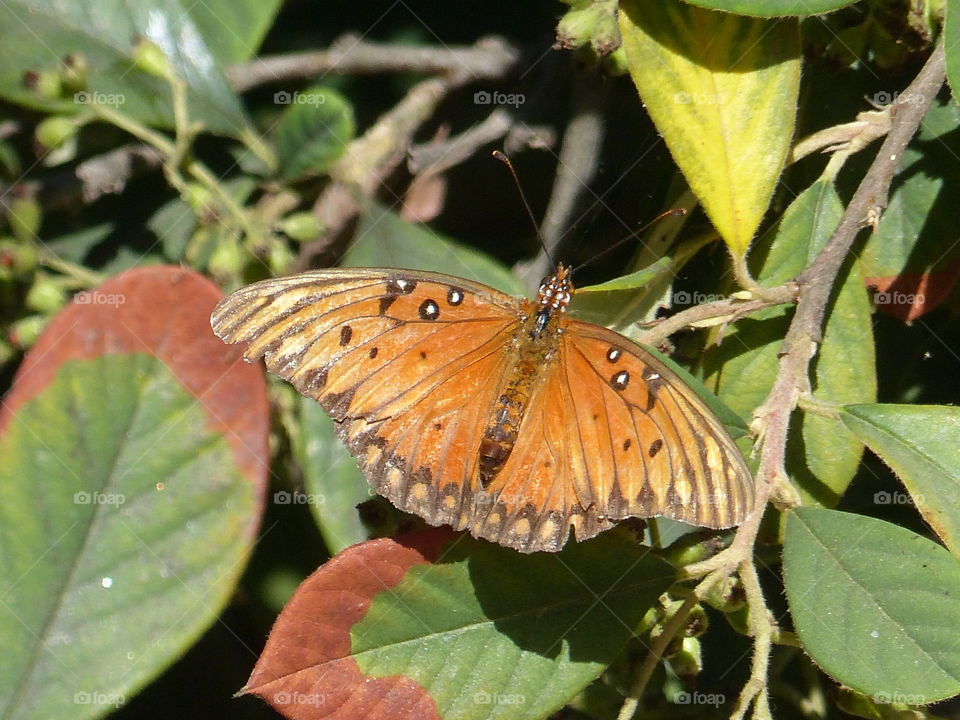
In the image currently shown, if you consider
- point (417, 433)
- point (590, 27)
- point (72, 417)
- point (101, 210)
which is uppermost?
point (101, 210)

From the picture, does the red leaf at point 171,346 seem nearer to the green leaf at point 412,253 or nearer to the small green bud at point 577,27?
the green leaf at point 412,253

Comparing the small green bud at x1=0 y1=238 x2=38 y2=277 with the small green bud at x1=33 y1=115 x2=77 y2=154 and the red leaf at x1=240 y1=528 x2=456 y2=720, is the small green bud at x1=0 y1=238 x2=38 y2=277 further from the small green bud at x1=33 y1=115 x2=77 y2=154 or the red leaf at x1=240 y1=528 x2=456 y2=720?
the red leaf at x1=240 y1=528 x2=456 y2=720

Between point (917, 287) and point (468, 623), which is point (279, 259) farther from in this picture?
point (917, 287)

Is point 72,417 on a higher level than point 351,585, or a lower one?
higher

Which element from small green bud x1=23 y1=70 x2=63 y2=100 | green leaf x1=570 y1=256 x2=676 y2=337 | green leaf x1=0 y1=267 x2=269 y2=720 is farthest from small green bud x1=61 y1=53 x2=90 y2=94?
green leaf x1=570 y1=256 x2=676 y2=337

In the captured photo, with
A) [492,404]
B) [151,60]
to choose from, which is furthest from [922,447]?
[151,60]

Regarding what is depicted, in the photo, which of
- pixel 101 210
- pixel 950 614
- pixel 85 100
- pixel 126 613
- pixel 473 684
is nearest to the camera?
pixel 950 614

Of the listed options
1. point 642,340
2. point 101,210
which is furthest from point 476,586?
point 101,210

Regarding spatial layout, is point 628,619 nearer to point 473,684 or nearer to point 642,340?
point 473,684

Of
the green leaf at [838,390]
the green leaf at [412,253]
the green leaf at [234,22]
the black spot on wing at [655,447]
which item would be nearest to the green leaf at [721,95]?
the green leaf at [838,390]
